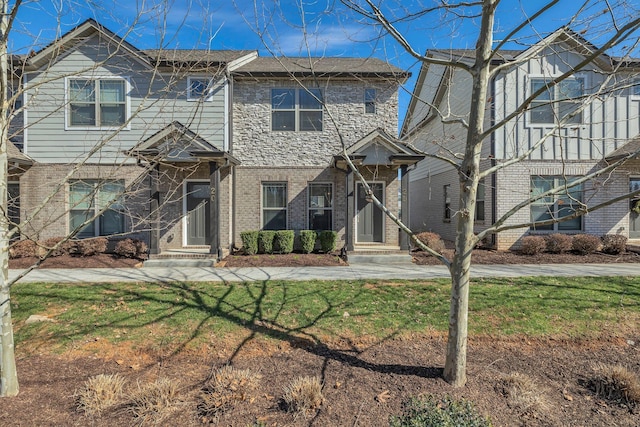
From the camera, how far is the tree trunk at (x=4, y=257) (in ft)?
10.8

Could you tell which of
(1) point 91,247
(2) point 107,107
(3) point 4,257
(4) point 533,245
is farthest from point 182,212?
(4) point 533,245

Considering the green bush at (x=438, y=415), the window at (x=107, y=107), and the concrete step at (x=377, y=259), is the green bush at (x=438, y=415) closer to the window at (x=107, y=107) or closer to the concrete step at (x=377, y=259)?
the concrete step at (x=377, y=259)

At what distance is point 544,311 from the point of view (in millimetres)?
5672

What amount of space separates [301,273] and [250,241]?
3.13 metres

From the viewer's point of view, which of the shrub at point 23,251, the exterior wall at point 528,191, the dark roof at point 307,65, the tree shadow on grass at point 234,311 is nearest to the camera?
the tree shadow on grass at point 234,311

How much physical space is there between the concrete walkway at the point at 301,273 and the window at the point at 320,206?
2.99 m

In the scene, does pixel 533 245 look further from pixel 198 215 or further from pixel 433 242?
pixel 198 215

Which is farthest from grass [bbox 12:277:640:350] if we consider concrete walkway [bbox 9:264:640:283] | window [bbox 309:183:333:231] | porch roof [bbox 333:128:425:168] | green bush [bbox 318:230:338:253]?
window [bbox 309:183:333:231]

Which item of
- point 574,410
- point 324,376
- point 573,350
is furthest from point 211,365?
point 573,350

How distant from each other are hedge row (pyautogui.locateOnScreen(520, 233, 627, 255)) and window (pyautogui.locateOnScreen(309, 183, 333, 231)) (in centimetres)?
654

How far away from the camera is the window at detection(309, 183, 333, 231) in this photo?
12117mm

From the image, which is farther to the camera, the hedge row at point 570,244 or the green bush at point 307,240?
the green bush at point 307,240

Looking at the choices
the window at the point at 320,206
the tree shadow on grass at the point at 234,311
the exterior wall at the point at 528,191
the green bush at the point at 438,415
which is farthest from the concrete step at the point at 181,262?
the exterior wall at the point at 528,191

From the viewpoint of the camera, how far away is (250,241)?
10938 millimetres
